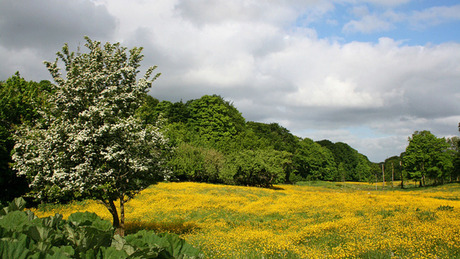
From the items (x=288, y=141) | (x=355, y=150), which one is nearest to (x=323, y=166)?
(x=288, y=141)

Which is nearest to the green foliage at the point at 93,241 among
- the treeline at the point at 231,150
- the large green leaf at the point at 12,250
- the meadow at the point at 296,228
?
the large green leaf at the point at 12,250

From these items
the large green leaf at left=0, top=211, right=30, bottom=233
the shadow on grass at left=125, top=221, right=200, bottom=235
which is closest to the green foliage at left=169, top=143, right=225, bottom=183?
the shadow on grass at left=125, top=221, right=200, bottom=235

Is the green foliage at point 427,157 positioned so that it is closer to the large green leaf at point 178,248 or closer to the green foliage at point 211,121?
the green foliage at point 211,121

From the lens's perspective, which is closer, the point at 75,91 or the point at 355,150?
the point at 75,91

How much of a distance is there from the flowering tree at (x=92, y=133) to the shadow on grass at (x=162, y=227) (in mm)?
4419

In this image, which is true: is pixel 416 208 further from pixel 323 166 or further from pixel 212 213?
pixel 323 166

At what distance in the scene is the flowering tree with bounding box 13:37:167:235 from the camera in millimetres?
10023

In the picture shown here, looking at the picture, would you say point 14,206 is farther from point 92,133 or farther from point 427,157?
point 427,157

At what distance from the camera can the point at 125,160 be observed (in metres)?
10.5

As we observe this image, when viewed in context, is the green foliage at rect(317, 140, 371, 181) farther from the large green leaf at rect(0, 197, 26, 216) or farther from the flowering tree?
the large green leaf at rect(0, 197, 26, 216)

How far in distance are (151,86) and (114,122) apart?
2.22 meters

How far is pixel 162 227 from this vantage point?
16156 millimetres

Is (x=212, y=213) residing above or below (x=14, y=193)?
below

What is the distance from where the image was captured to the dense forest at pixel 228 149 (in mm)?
20531
